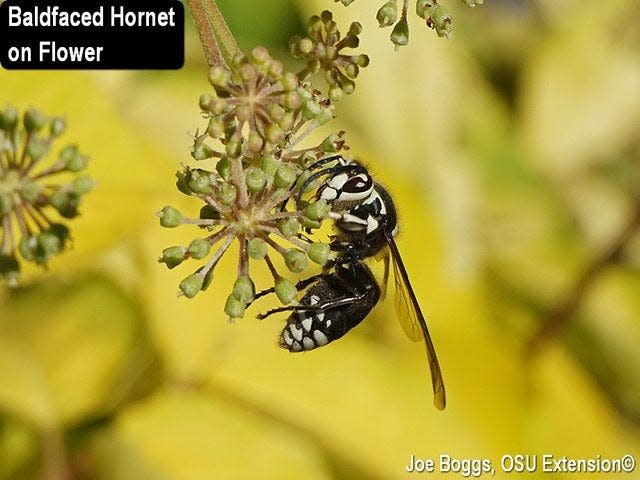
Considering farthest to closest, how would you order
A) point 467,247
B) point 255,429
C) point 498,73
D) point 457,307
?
1. point 498,73
2. point 467,247
3. point 457,307
4. point 255,429

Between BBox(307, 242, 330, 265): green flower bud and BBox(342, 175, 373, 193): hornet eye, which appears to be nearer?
BBox(307, 242, 330, 265): green flower bud

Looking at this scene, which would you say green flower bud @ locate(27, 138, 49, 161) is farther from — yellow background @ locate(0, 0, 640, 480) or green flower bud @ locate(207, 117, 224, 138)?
yellow background @ locate(0, 0, 640, 480)

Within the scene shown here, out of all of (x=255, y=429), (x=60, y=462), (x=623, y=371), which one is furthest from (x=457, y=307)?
(x=60, y=462)

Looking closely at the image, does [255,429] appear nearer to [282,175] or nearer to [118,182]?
[118,182]

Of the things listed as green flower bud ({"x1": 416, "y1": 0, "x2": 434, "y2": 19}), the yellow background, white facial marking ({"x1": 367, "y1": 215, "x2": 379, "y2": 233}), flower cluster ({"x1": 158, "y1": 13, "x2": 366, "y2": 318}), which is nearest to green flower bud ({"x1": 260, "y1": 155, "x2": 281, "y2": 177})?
flower cluster ({"x1": 158, "y1": 13, "x2": 366, "y2": 318})

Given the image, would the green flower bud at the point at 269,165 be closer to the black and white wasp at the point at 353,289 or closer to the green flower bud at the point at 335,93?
the green flower bud at the point at 335,93

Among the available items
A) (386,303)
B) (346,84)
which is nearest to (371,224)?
(346,84)

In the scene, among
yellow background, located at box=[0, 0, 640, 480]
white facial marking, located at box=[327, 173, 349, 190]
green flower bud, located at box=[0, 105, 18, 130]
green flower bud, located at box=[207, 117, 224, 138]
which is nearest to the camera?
green flower bud, located at box=[207, 117, 224, 138]
